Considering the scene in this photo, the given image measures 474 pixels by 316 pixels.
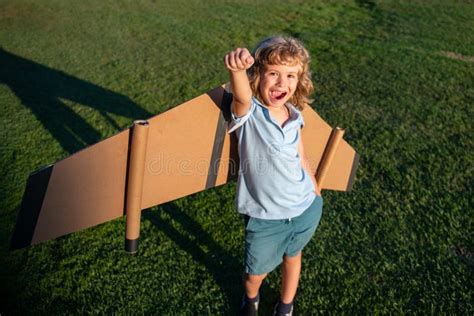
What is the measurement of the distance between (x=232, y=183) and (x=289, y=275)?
62.8 inches

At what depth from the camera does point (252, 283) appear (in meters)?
2.37

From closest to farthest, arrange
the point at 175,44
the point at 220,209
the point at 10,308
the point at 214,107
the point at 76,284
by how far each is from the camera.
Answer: the point at 214,107 < the point at 10,308 < the point at 76,284 < the point at 220,209 < the point at 175,44

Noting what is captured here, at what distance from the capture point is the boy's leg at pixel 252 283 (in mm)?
2309

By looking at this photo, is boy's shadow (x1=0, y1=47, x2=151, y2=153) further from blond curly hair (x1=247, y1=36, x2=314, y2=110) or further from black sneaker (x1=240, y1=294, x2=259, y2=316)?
blond curly hair (x1=247, y1=36, x2=314, y2=110)

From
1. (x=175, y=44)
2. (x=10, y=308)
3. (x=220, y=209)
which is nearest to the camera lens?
(x=10, y=308)

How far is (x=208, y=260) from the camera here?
3049 mm

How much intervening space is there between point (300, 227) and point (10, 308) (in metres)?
2.01

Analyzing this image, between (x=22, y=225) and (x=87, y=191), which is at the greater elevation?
(x=87, y=191)

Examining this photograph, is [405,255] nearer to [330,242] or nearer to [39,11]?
[330,242]

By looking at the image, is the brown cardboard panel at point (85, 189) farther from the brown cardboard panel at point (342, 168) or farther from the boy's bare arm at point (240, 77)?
the brown cardboard panel at point (342, 168)

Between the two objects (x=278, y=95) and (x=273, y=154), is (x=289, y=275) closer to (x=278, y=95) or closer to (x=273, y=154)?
(x=273, y=154)

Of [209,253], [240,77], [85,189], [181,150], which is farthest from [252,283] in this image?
[240,77]

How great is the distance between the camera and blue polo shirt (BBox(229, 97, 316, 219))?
191 centimetres

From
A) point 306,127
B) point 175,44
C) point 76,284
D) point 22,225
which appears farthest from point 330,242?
point 175,44
